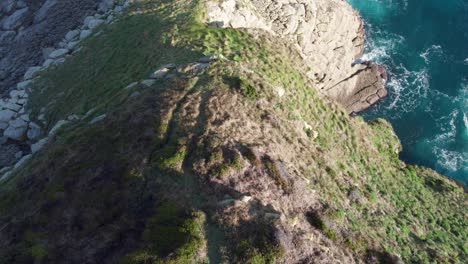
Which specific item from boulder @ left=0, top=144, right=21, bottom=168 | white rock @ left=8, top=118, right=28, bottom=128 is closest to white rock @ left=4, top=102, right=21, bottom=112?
white rock @ left=8, top=118, right=28, bottom=128

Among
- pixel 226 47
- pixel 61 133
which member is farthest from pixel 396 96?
pixel 61 133

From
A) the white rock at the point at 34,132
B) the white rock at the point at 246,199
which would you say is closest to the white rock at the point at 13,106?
the white rock at the point at 34,132

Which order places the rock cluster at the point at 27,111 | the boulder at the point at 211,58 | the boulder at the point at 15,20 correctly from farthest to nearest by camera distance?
the boulder at the point at 15,20 → the rock cluster at the point at 27,111 → the boulder at the point at 211,58

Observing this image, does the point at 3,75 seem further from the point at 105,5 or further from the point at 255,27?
the point at 255,27

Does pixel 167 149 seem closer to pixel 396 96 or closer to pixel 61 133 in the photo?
pixel 61 133

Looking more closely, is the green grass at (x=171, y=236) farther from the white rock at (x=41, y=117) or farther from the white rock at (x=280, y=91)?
the white rock at (x=41, y=117)

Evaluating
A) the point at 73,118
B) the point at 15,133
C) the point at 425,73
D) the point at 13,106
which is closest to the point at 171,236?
the point at 73,118
